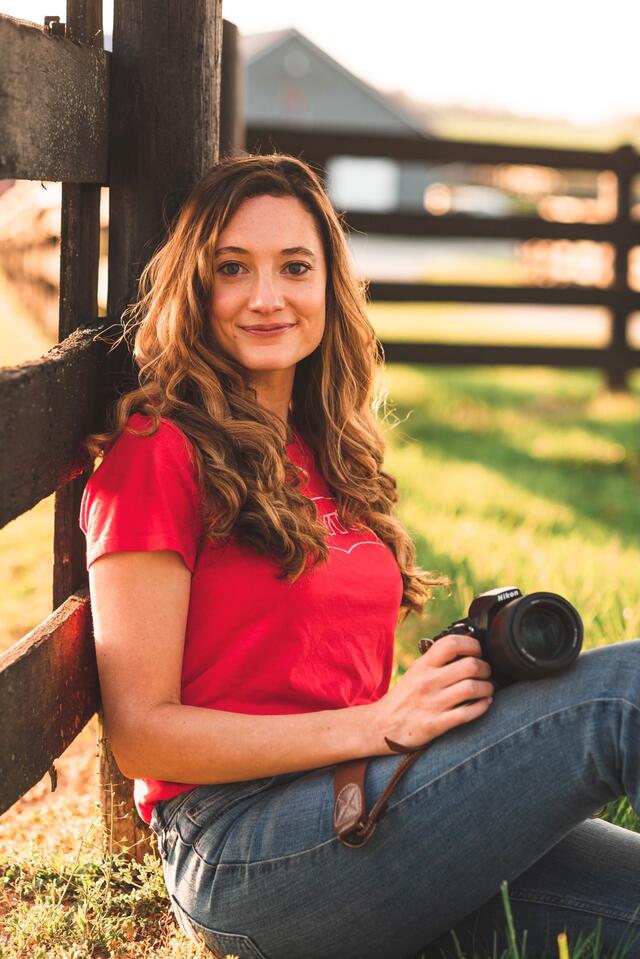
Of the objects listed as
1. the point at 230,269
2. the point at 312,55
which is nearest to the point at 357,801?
the point at 230,269

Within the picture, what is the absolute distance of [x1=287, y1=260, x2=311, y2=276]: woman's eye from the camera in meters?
2.39

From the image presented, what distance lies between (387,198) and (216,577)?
41.1 metres

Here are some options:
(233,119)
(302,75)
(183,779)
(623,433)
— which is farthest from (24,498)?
(302,75)

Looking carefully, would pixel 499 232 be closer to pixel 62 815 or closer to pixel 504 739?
pixel 62 815

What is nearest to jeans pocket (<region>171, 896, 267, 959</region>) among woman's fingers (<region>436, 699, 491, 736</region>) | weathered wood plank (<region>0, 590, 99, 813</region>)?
weathered wood plank (<region>0, 590, 99, 813</region>)

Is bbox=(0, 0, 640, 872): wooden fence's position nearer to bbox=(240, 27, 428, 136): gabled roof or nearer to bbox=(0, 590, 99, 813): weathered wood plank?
bbox=(0, 590, 99, 813): weathered wood plank

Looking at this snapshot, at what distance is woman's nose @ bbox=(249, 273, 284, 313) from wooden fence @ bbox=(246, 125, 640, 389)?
5.81 metres

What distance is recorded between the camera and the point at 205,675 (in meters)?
2.10

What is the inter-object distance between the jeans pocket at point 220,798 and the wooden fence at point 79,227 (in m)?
0.25

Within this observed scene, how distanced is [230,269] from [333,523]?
1.66 feet

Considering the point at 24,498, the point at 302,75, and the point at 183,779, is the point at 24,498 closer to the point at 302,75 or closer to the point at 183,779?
the point at 183,779

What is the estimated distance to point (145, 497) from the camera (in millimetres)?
2010

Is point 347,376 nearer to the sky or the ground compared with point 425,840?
nearer to the sky

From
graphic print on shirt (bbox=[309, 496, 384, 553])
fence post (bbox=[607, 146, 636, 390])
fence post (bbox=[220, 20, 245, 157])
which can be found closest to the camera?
graphic print on shirt (bbox=[309, 496, 384, 553])
